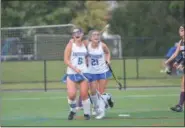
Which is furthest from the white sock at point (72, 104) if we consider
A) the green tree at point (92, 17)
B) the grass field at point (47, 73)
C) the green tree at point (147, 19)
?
the green tree at point (92, 17)

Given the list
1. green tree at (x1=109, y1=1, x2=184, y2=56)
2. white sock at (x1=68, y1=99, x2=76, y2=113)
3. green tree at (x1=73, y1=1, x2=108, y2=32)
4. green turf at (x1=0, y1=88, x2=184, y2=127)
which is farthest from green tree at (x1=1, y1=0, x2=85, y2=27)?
white sock at (x1=68, y1=99, x2=76, y2=113)

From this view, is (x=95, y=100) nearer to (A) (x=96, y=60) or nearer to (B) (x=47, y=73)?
(A) (x=96, y=60)

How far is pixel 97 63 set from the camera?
12.2 m

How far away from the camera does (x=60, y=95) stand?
62.1 ft

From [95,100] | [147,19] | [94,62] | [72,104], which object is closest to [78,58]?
[94,62]

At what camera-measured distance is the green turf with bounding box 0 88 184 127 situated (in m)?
11.2

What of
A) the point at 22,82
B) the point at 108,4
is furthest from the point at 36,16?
the point at 22,82

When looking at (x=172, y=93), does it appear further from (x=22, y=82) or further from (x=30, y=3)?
(x=30, y=3)

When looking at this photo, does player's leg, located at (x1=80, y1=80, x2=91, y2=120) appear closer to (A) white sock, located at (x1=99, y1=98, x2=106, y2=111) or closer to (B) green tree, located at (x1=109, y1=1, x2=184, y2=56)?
(A) white sock, located at (x1=99, y1=98, x2=106, y2=111)

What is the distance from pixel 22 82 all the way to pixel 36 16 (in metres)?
28.0

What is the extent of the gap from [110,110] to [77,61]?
2.60 meters

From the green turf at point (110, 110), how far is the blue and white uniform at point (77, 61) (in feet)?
2.82

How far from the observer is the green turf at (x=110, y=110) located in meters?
11.2

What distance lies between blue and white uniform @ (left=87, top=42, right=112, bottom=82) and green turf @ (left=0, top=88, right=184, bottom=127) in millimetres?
900
